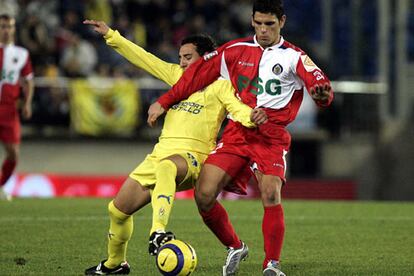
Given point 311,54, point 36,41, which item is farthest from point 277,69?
point 311,54

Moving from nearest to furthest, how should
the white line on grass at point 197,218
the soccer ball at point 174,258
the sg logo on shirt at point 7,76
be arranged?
the soccer ball at point 174,258 → the white line on grass at point 197,218 → the sg logo on shirt at point 7,76

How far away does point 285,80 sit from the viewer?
819 centimetres

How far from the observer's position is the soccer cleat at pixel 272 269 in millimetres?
7766

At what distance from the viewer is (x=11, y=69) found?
1549cm

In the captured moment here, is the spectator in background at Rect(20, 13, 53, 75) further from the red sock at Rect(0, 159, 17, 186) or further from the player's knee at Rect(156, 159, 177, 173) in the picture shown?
the player's knee at Rect(156, 159, 177, 173)

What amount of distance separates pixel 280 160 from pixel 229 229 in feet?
2.57

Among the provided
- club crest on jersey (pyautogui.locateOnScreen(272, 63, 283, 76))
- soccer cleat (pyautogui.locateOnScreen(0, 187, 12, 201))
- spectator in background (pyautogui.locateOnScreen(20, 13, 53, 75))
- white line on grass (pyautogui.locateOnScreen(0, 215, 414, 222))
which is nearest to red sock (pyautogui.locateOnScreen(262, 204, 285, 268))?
club crest on jersey (pyautogui.locateOnScreen(272, 63, 283, 76))

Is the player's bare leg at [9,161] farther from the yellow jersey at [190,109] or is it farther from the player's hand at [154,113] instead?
the player's hand at [154,113]

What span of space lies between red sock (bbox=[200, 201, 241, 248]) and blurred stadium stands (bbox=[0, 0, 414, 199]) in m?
13.5

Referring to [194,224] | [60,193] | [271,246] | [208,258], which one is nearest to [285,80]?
[271,246]

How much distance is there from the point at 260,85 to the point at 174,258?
1.64 meters

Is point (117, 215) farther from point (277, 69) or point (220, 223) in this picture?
point (277, 69)

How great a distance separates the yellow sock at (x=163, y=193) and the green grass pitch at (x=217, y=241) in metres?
0.76

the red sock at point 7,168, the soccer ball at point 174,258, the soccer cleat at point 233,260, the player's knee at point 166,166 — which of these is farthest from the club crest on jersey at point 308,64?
the red sock at point 7,168
